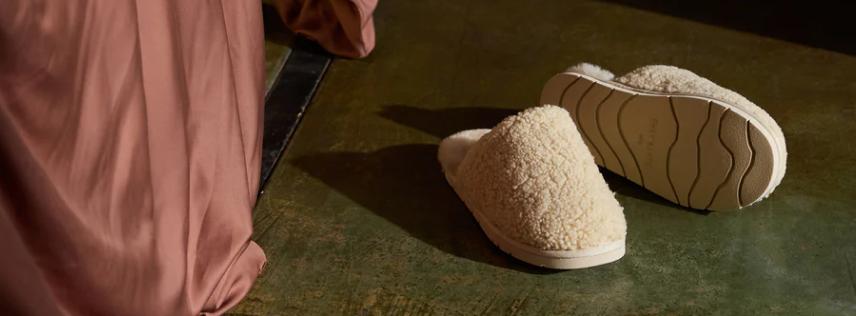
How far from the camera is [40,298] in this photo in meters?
1.05

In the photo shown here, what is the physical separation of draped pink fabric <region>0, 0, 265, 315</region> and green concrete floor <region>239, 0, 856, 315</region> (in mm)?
135

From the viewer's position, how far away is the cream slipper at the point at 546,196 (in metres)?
1.34

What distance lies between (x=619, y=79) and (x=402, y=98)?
44cm

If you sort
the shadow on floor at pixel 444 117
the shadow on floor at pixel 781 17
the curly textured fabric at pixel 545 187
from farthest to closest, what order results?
the shadow on floor at pixel 781 17
the shadow on floor at pixel 444 117
the curly textured fabric at pixel 545 187

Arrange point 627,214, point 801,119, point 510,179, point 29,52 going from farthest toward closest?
1. point 801,119
2. point 627,214
3. point 510,179
4. point 29,52

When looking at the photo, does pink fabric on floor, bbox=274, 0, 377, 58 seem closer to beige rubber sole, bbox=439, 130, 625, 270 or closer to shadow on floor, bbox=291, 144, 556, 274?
shadow on floor, bbox=291, 144, 556, 274

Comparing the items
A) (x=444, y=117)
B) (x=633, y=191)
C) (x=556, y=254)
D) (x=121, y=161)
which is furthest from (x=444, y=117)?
(x=121, y=161)

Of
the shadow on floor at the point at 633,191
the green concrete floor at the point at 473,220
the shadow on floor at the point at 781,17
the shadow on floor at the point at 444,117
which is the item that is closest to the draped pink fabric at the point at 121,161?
the green concrete floor at the point at 473,220

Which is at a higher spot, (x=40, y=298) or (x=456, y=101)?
(x=40, y=298)

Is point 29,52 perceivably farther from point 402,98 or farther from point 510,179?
point 402,98

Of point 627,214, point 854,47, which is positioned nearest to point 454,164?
point 627,214

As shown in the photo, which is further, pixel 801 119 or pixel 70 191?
pixel 801 119

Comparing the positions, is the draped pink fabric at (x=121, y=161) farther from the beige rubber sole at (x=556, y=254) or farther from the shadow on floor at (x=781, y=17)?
the shadow on floor at (x=781, y=17)

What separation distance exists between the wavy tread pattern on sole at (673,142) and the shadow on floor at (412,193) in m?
0.22
